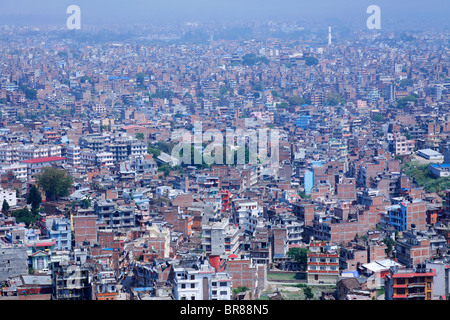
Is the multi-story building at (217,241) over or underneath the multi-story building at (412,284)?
underneath

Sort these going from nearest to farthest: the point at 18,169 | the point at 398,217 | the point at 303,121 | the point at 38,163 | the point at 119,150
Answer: the point at 398,217
the point at 18,169
the point at 38,163
the point at 119,150
the point at 303,121

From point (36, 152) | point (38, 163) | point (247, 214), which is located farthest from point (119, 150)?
point (247, 214)

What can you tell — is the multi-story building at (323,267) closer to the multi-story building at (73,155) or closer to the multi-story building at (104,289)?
the multi-story building at (104,289)

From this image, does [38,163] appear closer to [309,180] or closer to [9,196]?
[9,196]

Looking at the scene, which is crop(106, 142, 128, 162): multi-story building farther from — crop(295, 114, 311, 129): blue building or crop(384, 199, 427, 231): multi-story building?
crop(384, 199, 427, 231): multi-story building

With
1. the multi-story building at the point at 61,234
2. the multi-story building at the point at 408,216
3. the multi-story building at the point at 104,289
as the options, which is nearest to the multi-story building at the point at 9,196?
the multi-story building at the point at 61,234
